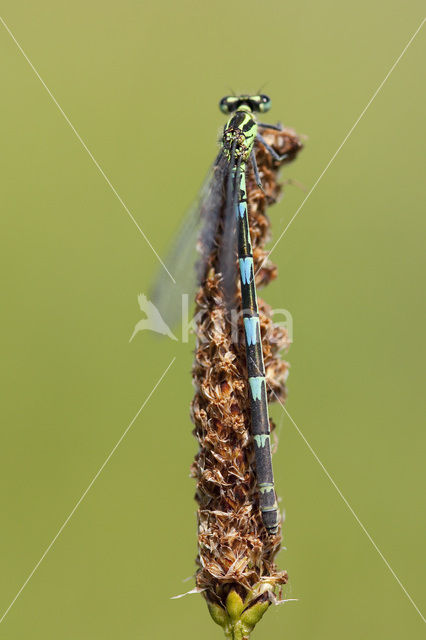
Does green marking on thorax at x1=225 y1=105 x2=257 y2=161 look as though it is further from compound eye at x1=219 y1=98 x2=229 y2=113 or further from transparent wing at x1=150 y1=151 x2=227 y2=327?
compound eye at x1=219 y1=98 x2=229 y2=113

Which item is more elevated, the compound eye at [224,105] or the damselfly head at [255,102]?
the damselfly head at [255,102]

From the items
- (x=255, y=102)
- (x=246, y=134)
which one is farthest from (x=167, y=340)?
(x=246, y=134)

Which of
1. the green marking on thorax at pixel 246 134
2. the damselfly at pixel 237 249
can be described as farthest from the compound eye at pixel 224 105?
the green marking on thorax at pixel 246 134

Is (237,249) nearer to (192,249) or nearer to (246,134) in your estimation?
(192,249)

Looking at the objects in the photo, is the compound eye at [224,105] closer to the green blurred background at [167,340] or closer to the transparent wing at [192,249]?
the transparent wing at [192,249]

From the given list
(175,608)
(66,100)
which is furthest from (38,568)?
(66,100)
